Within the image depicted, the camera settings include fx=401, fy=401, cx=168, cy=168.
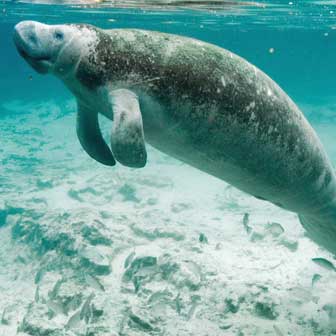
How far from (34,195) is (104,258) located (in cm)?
599

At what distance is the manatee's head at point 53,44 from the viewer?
9.22ft

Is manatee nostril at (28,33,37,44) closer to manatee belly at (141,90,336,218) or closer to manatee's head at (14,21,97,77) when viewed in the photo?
manatee's head at (14,21,97,77)

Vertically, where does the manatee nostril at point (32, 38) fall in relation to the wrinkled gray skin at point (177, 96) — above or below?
above

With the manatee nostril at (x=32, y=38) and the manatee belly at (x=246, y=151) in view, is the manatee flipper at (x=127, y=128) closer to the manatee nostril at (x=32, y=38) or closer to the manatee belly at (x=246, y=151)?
the manatee belly at (x=246, y=151)

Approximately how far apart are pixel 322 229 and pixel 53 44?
384cm

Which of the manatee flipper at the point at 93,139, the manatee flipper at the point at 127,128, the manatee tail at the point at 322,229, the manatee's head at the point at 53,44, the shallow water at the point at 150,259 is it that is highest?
the manatee's head at the point at 53,44

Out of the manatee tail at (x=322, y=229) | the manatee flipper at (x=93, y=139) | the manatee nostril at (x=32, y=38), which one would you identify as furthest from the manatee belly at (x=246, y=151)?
the manatee nostril at (x=32, y=38)

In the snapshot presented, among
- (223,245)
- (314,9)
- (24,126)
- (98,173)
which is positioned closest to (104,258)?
(223,245)

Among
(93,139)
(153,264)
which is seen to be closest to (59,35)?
(93,139)

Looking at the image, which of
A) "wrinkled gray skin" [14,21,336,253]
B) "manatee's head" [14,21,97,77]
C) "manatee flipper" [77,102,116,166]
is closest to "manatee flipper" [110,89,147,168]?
"wrinkled gray skin" [14,21,336,253]

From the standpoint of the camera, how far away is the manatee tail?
15.4ft

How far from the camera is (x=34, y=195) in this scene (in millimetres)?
12203

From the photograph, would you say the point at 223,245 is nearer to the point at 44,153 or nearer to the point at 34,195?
the point at 34,195

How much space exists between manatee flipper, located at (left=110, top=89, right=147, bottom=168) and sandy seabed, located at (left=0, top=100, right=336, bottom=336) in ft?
9.50
